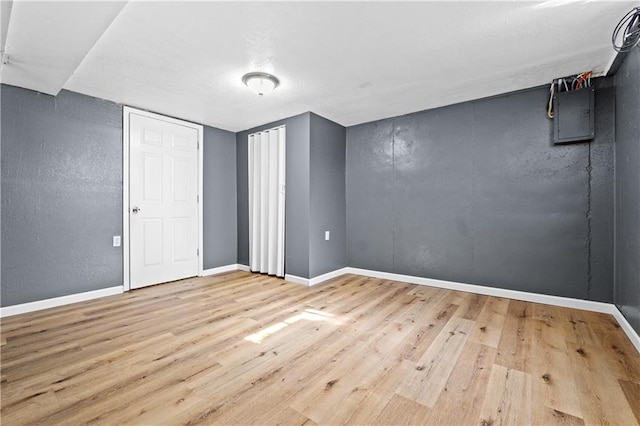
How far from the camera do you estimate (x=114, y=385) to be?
1.59 m

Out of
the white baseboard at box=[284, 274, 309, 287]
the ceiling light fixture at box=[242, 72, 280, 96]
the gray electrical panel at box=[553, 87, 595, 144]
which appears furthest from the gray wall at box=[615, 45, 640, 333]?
the white baseboard at box=[284, 274, 309, 287]

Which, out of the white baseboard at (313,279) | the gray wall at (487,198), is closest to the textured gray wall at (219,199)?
the white baseboard at (313,279)

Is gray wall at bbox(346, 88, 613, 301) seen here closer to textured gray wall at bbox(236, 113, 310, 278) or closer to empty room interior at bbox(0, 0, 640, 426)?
empty room interior at bbox(0, 0, 640, 426)

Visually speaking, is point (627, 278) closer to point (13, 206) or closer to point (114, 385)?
point (114, 385)

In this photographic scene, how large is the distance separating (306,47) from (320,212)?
218 cm

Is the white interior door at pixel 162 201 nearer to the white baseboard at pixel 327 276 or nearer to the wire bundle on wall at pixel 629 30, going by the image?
the white baseboard at pixel 327 276

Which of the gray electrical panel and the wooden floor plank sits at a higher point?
the gray electrical panel

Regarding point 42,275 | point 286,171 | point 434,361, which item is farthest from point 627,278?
point 42,275

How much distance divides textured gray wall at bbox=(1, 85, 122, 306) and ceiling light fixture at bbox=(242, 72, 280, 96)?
1881mm

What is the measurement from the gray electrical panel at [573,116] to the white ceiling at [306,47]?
226 mm

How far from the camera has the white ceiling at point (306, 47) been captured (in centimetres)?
183

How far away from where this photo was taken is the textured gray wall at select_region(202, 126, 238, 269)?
4.38 m

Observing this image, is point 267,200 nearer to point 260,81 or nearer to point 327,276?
point 327,276

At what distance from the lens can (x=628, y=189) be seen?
2.25 metres
